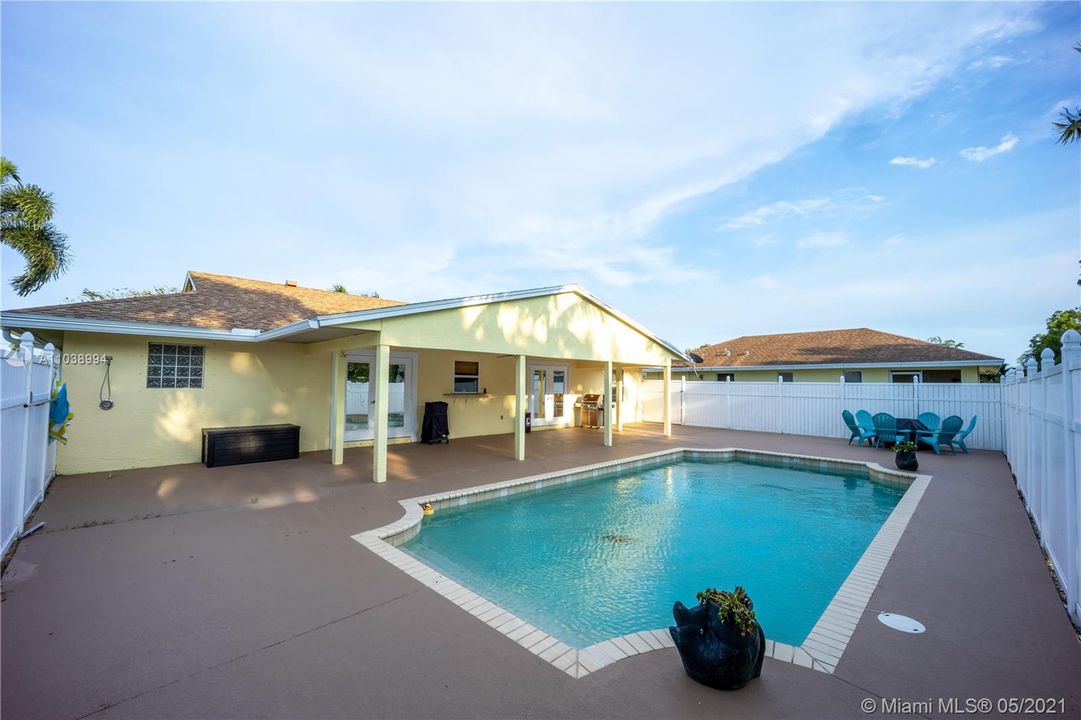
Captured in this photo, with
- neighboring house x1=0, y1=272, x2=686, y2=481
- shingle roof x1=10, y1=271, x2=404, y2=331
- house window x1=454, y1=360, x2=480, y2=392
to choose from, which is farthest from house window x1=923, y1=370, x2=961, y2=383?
shingle roof x1=10, y1=271, x2=404, y2=331

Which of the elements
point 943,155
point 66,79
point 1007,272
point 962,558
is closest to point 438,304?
point 962,558

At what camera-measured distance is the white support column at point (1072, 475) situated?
3359 millimetres

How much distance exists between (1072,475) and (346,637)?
562 cm

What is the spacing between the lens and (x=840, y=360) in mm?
18969

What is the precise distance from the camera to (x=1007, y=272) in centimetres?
1455

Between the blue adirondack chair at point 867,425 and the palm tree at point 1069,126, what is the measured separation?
7297 millimetres

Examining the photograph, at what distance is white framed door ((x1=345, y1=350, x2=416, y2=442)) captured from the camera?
1155cm

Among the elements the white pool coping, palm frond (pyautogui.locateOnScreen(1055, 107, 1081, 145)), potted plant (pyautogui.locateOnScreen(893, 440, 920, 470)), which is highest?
palm frond (pyautogui.locateOnScreen(1055, 107, 1081, 145))

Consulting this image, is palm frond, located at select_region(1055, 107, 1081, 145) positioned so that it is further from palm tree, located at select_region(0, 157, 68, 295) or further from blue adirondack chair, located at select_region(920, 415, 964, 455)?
palm tree, located at select_region(0, 157, 68, 295)

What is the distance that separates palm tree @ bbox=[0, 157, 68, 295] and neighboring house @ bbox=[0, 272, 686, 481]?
7.41 metres

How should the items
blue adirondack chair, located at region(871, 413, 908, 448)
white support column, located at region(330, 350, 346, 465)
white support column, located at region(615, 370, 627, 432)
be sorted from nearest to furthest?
white support column, located at region(330, 350, 346, 465), blue adirondack chair, located at region(871, 413, 908, 448), white support column, located at region(615, 370, 627, 432)

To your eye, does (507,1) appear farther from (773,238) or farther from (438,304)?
(773,238)

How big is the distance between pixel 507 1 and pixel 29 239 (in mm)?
17466

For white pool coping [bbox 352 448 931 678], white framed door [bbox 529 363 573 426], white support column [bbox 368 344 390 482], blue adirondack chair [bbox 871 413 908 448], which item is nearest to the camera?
white pool coping [bbox 352 448 931 678]
